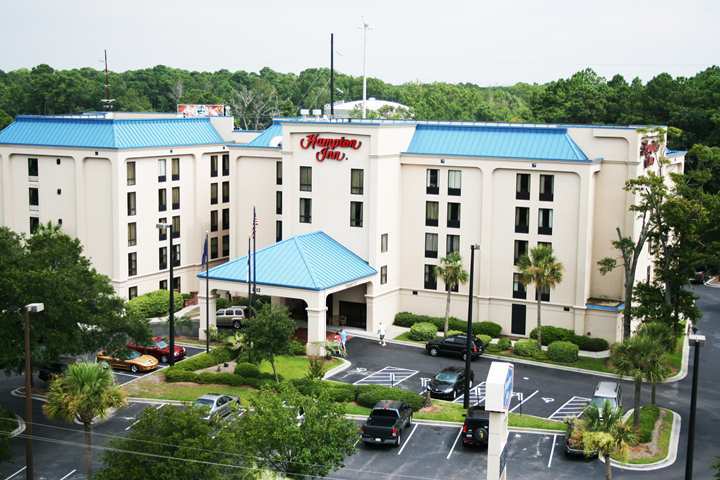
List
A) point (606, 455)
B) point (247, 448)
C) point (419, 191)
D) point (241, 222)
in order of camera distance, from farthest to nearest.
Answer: point (241, 222) < point (419, 191) < point (606, 455) < point (247, 448)

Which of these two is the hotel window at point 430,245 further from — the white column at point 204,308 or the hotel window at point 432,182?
the white column at point 204,308

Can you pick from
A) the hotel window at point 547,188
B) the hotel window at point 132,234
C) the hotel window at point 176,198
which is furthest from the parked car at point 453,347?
the hotel window at point 176,198

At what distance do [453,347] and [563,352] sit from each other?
7.14 metres

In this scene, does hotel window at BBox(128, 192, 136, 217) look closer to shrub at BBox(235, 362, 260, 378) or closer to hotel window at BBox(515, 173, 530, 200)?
shrub at BBox(235, 362, 260, 378)

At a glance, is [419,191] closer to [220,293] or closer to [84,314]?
[220,293]

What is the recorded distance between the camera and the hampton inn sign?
227ft

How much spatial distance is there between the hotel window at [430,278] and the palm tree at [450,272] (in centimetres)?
356

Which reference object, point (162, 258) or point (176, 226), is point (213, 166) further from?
point (162, 258)

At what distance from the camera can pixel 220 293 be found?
74188 mm

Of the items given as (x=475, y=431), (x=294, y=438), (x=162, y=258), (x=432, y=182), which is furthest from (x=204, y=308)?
(x=294, y=438)

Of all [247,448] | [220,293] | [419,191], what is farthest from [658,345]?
[220,293]

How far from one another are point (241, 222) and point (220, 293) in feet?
23.0

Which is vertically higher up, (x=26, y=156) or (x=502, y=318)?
(x=26, y=156)

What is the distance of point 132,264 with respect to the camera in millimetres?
73438
